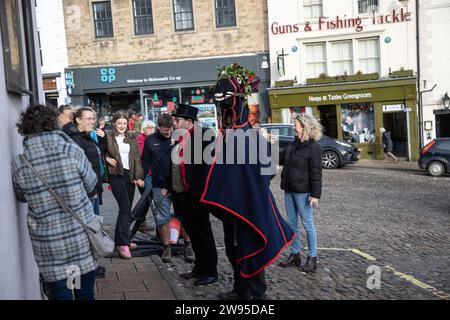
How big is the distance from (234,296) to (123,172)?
2.44 meters

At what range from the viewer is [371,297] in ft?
16.3

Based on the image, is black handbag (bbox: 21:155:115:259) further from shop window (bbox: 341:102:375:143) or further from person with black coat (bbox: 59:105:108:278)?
shop window (bbox: 341:102:375:143)

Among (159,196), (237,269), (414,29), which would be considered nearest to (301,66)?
(414,29)

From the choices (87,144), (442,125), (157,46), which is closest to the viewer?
(87,144)

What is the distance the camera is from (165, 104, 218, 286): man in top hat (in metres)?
5.51

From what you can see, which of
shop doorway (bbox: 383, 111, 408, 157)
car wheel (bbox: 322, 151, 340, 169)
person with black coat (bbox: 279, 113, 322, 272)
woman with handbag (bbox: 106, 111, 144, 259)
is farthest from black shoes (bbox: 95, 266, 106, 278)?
shop doorway (bbox: 383, 111, 408, 157)

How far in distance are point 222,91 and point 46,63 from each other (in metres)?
21.0

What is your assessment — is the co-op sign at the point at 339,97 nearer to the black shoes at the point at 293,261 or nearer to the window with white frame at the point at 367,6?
the window with white frame at the point at 367,6

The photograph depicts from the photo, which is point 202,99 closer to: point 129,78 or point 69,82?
point 129,78

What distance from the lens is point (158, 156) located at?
6.38 m

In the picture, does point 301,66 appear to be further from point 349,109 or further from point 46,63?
point 46,63

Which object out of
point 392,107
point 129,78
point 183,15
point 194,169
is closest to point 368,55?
point 392,107

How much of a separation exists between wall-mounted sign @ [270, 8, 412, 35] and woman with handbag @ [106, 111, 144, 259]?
16.8 meters

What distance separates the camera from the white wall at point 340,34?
21.7 metres
